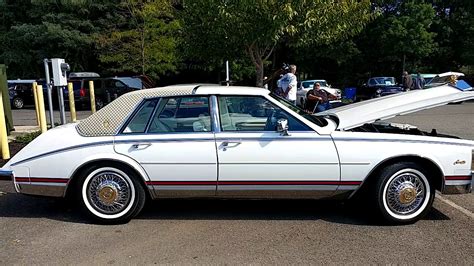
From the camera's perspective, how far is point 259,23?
1009 cm

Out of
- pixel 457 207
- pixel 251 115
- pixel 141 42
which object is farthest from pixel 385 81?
pixel 251 115

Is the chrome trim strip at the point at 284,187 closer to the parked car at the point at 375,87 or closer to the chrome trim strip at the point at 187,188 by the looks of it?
the chrome trim strip at the point at 187,188

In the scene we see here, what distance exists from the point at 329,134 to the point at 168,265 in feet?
6.82

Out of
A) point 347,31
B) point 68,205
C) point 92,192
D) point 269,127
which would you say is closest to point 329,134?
point 269,127

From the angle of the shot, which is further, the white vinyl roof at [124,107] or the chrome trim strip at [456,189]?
the white vinyl roof at [124,107]

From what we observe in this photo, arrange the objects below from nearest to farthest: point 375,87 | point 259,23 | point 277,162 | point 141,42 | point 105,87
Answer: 1. point 277,162
2. point 259,23
3. point 105,87
4. point 141,42
5. point 375,87

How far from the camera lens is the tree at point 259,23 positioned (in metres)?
9.84

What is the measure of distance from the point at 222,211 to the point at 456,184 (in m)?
2.55

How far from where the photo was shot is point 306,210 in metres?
4.84

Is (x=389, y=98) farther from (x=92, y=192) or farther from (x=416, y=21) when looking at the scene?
(x=416, y=21)

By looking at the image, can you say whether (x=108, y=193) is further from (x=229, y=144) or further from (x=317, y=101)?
(x=317, y=101)

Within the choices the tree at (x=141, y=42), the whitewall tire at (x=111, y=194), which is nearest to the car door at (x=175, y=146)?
the whitewall tire at (x=111, y=194)

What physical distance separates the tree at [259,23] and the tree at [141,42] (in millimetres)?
12054

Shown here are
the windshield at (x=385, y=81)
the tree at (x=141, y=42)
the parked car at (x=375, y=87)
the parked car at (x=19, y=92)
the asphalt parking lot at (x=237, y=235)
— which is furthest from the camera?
the windshield at (x=385, y=81)
